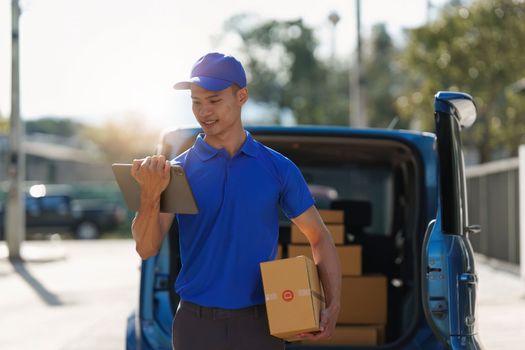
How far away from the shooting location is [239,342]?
3346 millimetres

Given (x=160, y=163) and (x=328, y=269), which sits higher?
(x=160, y=163)

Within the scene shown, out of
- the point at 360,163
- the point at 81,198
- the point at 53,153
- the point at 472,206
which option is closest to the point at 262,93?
the point at 53,153

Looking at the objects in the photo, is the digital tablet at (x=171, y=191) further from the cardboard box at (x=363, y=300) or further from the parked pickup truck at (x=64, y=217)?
the parked pickup truck at (x=64, y=217)

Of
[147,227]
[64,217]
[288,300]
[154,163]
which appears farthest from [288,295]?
[64,217]

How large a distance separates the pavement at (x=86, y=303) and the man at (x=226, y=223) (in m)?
5.54

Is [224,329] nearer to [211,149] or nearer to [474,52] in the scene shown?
[211,149]

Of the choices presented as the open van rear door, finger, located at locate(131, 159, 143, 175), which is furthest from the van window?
finger, located at locate(131, 159, 143, 175)

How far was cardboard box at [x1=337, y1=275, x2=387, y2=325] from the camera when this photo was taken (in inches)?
224

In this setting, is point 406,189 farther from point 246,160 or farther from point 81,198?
point 81,198

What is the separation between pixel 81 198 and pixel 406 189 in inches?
1452

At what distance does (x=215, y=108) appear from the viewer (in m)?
3.30

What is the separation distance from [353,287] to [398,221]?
1.20 m

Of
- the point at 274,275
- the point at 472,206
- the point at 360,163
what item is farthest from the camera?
the point at 472,206

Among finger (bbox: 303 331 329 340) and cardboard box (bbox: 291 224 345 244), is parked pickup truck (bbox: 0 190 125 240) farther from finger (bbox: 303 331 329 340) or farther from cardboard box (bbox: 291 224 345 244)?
finger (bbox: 303 331 329 340)
